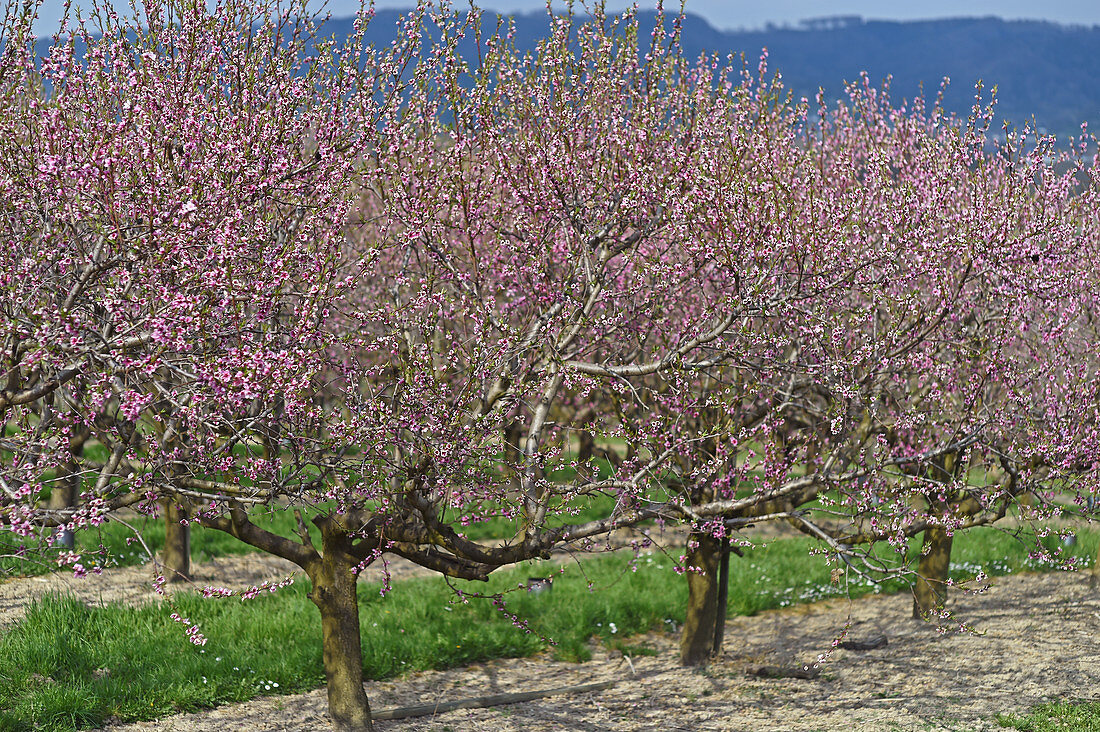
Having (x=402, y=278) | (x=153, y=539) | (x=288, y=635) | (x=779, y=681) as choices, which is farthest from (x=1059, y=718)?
(x=153, y=539)

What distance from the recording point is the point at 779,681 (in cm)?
1075

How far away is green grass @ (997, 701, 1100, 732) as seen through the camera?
346 inches

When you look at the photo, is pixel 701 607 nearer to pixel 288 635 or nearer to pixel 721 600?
pixel 721 600

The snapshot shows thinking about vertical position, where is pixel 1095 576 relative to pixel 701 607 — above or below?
below

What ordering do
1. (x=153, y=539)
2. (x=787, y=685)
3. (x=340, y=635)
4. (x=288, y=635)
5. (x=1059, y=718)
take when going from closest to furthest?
(x=340, y=635) < (x=1059, y=718) < (x=787, y=685) < (x=288, y=635) < (x=153, y=539)

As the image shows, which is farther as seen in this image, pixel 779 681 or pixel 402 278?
pixel 779 681

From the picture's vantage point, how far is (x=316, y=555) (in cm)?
841

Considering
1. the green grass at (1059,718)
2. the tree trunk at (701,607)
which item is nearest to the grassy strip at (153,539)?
the tree trunk at (701,607)

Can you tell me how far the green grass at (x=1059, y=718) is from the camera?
8789 millimetres

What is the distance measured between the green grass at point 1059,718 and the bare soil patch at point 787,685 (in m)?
0.26

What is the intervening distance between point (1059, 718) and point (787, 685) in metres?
2.74

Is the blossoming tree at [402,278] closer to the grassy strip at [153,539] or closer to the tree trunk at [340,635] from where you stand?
the tree trunk at [340,635]

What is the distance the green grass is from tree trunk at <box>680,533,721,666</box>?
322 cm

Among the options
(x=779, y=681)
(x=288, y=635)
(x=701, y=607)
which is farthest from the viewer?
(x=701, y=607)
